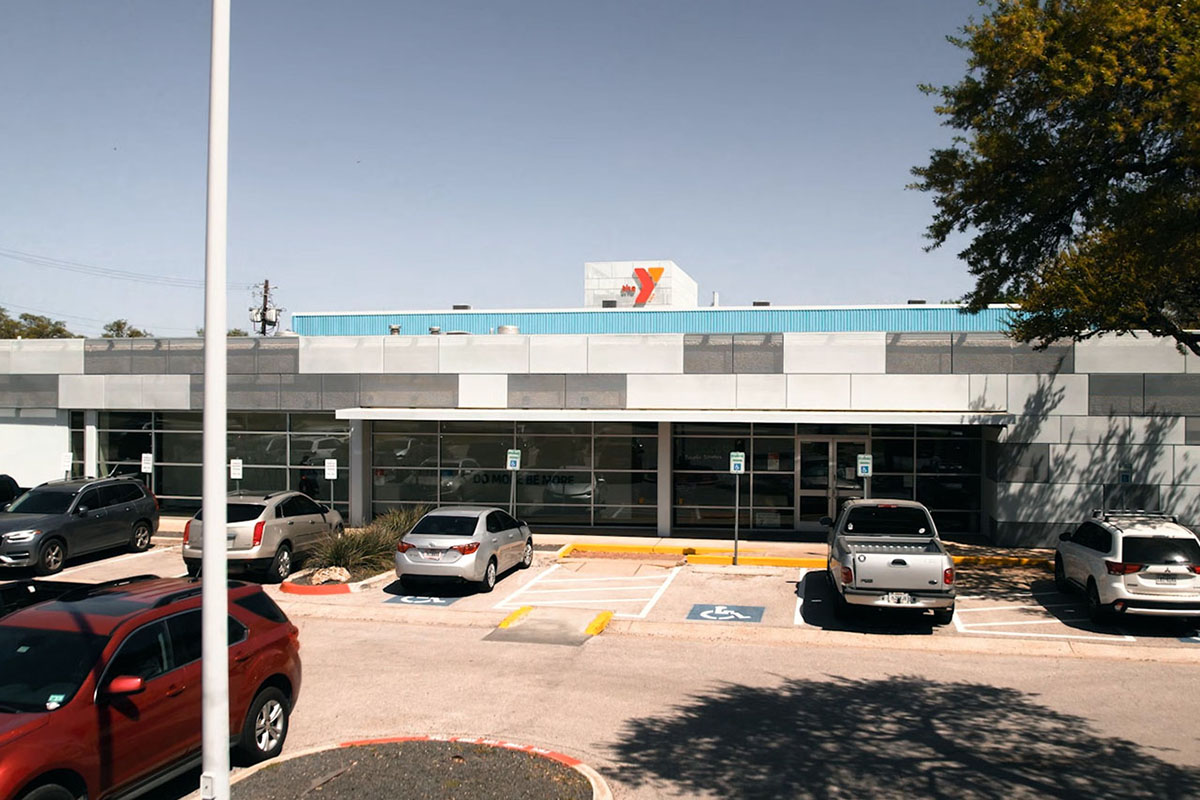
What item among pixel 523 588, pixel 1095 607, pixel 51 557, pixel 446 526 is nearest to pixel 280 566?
pixel 446 526

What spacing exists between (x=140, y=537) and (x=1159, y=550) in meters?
20.6

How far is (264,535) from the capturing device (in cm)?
1750

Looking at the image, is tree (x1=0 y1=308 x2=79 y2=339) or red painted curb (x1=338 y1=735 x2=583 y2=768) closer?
red painted curb (x1=338 y1=735 x2=583 y2=768)

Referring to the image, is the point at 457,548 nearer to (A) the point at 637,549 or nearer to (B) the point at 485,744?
(A) the point at 637,549

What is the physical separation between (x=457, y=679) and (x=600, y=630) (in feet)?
11.1

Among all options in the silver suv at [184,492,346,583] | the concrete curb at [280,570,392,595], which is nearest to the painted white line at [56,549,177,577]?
the silver suv at [184,492,346,583]

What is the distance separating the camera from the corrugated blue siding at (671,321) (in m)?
37.8

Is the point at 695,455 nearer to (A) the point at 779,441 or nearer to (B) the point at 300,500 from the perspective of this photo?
(A) the point at 779,441

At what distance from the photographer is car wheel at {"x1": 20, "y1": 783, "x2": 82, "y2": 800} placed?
19.4 ft

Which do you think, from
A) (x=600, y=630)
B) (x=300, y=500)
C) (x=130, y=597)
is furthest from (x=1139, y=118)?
(x=300, y=500)

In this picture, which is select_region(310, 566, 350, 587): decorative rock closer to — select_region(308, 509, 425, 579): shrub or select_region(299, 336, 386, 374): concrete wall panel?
select_region(308, 509, 425, 579): shrub

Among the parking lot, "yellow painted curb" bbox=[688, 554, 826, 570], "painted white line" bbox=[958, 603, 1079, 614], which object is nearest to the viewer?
the parking lot

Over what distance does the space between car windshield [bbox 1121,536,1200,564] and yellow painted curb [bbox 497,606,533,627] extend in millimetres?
9224

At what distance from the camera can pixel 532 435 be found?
25031mm
